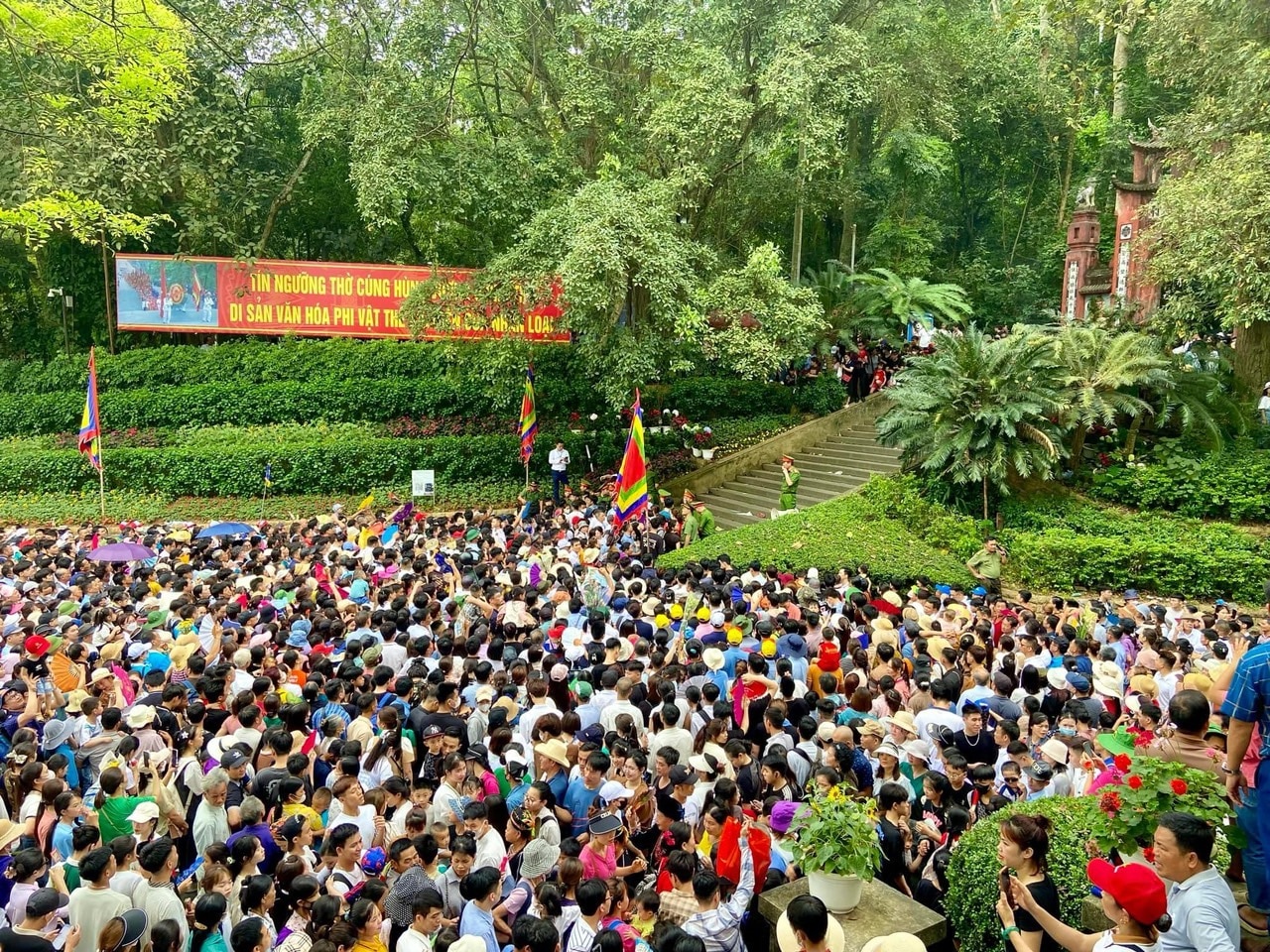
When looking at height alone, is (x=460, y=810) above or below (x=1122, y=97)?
below

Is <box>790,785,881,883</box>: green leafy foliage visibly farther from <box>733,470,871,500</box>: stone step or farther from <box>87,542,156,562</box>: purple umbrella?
<box>733,470,871,500</box>: stone step

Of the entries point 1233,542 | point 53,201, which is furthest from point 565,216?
point 1233,542

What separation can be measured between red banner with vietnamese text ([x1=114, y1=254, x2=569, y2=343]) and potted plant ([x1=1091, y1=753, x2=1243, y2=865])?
17809mm

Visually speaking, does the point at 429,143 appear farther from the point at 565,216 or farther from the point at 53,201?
the point at 53,201

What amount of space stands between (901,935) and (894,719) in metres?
2.59

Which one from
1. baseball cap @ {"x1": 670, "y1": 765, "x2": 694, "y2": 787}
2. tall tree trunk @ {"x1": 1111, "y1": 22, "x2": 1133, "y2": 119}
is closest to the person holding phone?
baseball cap @ {"x1": 670, "y1": 765, "x2": 694, "y2": 787}

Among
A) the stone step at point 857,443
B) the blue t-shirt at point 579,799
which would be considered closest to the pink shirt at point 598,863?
the blue t-shirt at point 579,799

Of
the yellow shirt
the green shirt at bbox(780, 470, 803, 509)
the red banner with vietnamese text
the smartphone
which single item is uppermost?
the red banner with vietnamese text

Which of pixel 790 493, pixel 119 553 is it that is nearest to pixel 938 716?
pixel 790 493

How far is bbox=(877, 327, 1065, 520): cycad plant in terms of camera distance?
14.7 meters

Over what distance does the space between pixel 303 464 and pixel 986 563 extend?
14.2 metres

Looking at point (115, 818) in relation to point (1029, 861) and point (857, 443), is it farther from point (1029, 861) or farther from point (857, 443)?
point (857, 443)

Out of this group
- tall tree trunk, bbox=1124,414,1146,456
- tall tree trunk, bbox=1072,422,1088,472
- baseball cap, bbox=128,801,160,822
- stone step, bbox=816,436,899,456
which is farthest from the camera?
stone step, bbox=816,436,899,456

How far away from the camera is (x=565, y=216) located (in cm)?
1686
